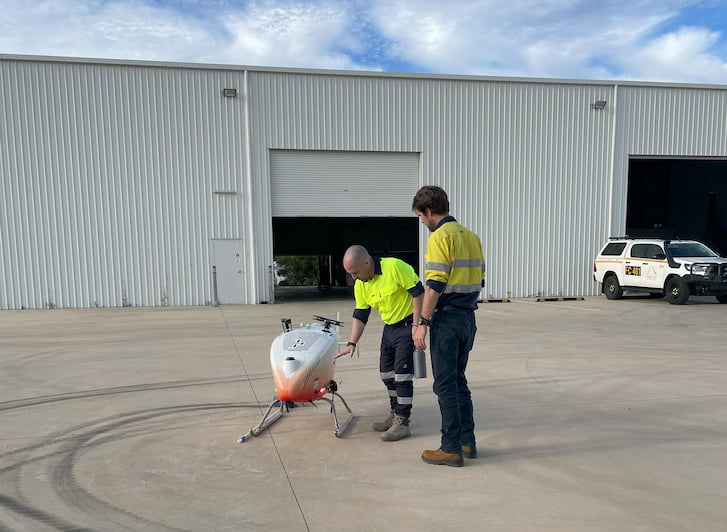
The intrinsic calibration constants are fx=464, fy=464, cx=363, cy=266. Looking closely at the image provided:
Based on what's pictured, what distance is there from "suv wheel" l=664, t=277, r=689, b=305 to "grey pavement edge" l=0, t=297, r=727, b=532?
6222mm

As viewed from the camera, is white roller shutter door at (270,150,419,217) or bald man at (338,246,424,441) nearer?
bald man at (338,246,424,441)

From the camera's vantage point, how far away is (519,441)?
4.13 m

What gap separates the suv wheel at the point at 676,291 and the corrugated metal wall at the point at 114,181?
13.1m

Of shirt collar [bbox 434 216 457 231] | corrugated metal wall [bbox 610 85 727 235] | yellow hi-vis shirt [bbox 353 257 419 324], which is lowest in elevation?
yellow hi-vis shirt [bbox 353 257 419 324]

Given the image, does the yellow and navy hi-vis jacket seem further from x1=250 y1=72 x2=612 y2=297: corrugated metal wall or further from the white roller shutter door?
x1=250 y1=72 x2=612 y2=297: corrugated metal wall

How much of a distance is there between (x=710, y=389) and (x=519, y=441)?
3.23 m

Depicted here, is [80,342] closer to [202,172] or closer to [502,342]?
[202,172]

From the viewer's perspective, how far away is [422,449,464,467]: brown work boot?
3.58 metres

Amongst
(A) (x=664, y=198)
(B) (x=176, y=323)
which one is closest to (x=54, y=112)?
(B) (x=176, y=323)

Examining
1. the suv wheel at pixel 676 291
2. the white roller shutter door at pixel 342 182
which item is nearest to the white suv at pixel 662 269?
the suv wheel at pixel 676 291

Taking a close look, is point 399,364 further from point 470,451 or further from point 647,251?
point 647,251

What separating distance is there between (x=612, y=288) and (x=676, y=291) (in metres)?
2.04

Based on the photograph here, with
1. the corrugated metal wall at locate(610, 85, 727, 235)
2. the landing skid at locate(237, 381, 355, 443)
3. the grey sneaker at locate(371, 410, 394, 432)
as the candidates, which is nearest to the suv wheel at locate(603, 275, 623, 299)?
the corrugated metal wall at locate(610, 85, 727, 235)

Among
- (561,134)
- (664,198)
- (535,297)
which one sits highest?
(561,134)
